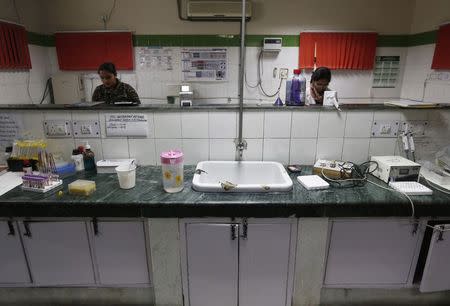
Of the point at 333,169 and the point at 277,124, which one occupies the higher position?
the point at 277,124

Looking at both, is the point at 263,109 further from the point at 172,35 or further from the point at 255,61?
the point at 172,35

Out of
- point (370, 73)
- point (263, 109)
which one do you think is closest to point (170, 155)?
point (263, 109)

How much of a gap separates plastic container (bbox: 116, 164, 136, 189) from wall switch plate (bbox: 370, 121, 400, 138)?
56.1 inches

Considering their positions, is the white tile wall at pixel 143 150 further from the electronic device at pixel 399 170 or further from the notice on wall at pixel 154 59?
the notice on wall at pixel 154 59

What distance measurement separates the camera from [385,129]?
1.58m

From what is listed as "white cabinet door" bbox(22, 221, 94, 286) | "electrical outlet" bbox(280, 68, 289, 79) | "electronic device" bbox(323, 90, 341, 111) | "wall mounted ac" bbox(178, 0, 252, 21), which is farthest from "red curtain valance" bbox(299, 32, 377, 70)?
"white cabinet door" bbox(22, 221, 94, 286)

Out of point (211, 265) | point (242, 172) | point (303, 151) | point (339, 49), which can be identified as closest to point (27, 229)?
point (211, 265)

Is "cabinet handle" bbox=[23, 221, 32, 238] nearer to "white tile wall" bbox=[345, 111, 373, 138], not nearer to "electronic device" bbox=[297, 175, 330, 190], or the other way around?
"electronic device" bbox=[297, 175, 330, 190]

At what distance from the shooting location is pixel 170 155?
126 centimetres

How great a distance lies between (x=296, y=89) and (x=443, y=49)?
231cm

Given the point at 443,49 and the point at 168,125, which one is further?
the point at 443,49

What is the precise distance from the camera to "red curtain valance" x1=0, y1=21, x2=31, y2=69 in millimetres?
2504

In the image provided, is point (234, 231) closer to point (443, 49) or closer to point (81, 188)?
point (81, 188)

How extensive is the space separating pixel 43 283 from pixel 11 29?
8.63ft
